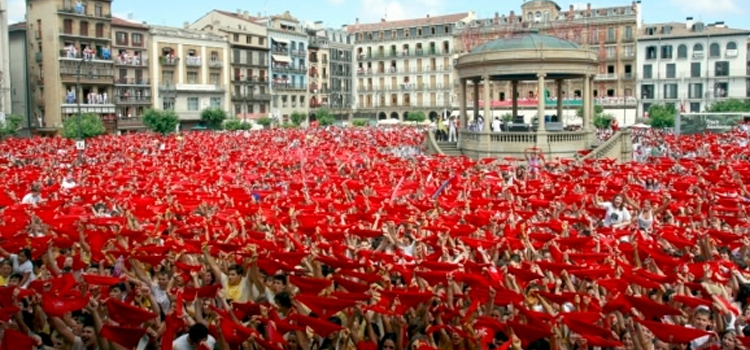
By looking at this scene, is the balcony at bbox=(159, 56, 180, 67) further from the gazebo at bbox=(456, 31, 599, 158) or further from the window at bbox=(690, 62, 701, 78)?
the window at bbox=(690, 62, 701, 78)

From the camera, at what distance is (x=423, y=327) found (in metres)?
9.19

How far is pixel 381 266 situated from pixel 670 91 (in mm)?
86689

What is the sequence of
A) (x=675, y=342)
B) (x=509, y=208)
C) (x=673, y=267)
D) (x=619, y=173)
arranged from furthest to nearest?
(x=619, y=173), (x=509, y=208), (x=673, y=267), (x=675, y=342)

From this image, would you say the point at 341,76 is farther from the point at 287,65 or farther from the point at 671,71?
the point at 671,71

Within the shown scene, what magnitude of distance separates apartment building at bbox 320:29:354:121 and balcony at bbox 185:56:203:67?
27.7 m

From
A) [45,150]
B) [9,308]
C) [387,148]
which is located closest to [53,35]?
[45,150]

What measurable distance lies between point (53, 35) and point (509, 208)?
65751 millimetres

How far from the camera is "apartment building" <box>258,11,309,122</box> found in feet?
329

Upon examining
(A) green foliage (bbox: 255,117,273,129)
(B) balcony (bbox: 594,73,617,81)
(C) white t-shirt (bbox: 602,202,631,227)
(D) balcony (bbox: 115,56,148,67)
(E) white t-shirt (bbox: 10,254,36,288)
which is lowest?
(E) white t-shirt (bbox: 10,254,36,288)

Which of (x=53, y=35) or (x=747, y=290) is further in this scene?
(x=53, y=35)

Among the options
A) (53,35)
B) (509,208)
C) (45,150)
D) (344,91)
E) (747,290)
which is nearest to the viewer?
(747,290)

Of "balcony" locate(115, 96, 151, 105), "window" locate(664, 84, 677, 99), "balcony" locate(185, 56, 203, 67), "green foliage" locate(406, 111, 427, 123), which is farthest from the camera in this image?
"green foliage" locate(406, 111, 427, 123)

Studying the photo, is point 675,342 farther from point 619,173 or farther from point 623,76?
point 623,76

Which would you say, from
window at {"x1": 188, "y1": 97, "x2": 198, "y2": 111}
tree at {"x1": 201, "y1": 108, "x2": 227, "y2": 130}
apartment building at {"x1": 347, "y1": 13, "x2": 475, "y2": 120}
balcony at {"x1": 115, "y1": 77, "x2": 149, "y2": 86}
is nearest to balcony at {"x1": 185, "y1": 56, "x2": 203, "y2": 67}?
window at {"x1": 188, "y1": 97, "x2": 198, "y2": 111}
